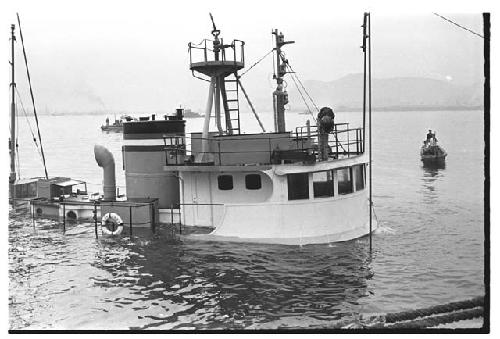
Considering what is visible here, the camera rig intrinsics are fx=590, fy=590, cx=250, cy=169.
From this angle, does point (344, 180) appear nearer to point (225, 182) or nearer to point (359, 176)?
point (359, 176)

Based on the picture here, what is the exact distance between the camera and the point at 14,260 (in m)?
12.7

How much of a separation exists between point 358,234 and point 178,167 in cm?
447

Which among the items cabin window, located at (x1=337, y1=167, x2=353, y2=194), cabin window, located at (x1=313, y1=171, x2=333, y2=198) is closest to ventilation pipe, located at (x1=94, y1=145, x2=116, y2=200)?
cabin window, located at (x1=313, y1=171, x2=333, y2=198)

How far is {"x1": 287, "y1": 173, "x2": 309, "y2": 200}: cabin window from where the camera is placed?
13008 millimetres

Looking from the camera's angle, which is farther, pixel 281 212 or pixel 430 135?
pixel 430 135

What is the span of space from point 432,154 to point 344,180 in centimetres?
2216

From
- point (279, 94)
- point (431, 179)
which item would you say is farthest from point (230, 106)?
point (431, 179)

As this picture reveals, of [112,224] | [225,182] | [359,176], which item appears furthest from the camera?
[112,224]

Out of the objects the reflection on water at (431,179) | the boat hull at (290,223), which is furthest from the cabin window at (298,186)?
the reflection on water at (431,179)

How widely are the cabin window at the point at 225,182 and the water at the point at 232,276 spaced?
1.34 meters

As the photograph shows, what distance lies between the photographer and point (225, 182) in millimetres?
13836

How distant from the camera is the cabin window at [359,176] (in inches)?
547

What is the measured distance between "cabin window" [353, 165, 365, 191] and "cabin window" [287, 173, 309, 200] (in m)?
1.44

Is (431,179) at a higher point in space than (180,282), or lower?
higher
